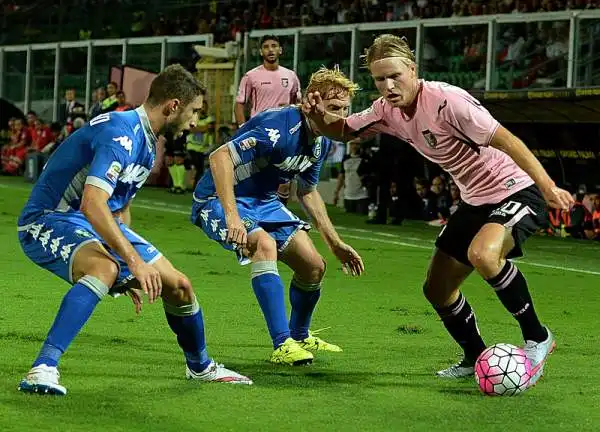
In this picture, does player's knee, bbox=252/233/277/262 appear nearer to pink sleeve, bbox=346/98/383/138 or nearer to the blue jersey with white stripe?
pink sleeve, bbox=346/98/383/138

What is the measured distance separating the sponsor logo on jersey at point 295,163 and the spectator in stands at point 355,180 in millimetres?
13176

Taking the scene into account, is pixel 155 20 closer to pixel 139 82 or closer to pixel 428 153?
pixel 139 82

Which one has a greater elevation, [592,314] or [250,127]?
→ [250,127]

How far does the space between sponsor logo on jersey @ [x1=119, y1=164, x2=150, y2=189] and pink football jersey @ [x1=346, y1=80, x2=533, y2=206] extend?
56.3 inches

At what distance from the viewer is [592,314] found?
10617 millimetres

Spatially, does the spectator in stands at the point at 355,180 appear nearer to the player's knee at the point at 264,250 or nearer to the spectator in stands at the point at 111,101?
the spectator in stands at the point at 111,101

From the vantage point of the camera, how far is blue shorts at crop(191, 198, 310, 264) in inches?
311

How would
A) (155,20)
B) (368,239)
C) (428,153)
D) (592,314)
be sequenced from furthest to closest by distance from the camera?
(155,20), (368,239), (592,314), (428,153)

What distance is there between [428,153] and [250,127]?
1292mm

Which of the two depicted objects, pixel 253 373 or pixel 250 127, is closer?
pixel 253 373

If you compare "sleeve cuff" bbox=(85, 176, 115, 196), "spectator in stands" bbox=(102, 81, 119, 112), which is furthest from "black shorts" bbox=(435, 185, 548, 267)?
"spectator in stands" bbox=(102, 81, 119, 112)

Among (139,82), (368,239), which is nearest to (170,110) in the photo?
(368,239)

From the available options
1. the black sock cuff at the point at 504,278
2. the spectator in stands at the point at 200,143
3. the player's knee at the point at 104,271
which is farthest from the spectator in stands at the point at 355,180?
the player's knee at the point at 104,271

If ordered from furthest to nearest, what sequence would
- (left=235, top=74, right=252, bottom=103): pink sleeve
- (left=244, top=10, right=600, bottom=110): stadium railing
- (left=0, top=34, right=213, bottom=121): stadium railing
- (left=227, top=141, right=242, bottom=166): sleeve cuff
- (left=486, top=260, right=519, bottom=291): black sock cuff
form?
(left=0, top=34, right=213, bottom=121): stadium railing < (left=244, top=10, right=600, bottom=110): stadium railing < (left=235, top=74, right=252, bottom=103): pink sleeve < (left=227, top=141, right=242, bottom=166): sleeve cuff < (left=486, top=260, right=519, bottom=291): black sock cuff
